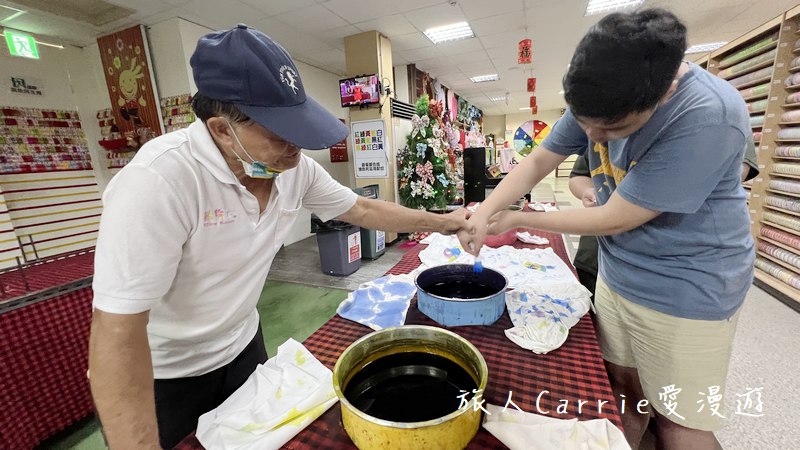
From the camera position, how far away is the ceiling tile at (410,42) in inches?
194

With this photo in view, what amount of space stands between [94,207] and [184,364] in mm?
4991

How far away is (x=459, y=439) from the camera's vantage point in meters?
0.60

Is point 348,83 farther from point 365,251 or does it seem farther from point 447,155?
point 365,251

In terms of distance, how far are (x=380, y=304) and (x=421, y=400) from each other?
0.54 m

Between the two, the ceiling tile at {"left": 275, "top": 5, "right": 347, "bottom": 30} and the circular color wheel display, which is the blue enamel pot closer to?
the ceiling tile at {"left": 275, "top": 5, "right": 347, "bottom": 30}

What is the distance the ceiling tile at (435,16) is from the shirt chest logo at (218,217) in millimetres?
4151

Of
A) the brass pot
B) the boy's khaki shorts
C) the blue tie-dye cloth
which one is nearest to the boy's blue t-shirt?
the boy's khaki shorts

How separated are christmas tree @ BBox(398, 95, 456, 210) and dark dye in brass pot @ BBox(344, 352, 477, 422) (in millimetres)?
4025

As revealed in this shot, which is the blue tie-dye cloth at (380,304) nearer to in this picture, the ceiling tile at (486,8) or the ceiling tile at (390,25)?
the ceiling tile at (486,8)

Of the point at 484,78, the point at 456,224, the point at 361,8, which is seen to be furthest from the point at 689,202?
the point at 484,78

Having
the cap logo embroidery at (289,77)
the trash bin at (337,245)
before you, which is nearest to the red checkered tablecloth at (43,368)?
the cap logo embroidery at (289,77)

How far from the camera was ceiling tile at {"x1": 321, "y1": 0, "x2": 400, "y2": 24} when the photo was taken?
374 cm

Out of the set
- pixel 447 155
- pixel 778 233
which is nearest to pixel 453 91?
pixel 447 155

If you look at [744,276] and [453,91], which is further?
[453,91]
